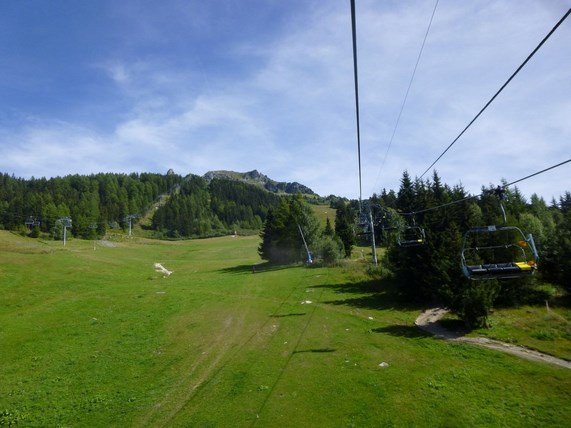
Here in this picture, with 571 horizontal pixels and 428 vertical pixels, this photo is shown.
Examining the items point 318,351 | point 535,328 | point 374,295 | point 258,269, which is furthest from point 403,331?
point 258,269

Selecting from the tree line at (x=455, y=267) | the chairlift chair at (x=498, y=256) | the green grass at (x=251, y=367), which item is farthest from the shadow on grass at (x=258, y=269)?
the chairlift chair at (x=498, y=256)

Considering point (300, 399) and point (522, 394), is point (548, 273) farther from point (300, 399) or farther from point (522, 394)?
point (300, 399)

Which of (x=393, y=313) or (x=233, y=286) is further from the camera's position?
(x=233, y=286)

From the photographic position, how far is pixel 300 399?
75.6ft

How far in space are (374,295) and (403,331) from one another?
16.7 meters

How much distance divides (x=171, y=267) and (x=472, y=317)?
79300 mm

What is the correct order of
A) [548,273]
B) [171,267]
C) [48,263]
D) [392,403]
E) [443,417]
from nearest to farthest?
[443,417] → [392,403] → [548,273] → [48,263] → [171,267]

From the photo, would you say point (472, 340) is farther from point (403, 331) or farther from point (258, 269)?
point (258, 269)

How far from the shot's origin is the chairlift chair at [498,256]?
19334 mm

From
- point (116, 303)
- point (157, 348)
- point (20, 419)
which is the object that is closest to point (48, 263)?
point (116, 303)

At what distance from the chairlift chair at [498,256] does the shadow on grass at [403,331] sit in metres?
7.68

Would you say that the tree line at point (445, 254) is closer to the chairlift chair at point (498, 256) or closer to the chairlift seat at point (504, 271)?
the chairlift chair at point (498, 256)

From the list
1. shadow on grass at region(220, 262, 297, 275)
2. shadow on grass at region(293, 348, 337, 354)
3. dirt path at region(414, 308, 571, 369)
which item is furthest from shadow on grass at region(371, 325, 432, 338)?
shadow on grass at region(220, 262, 297, 275)

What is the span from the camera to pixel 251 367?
27.9m
